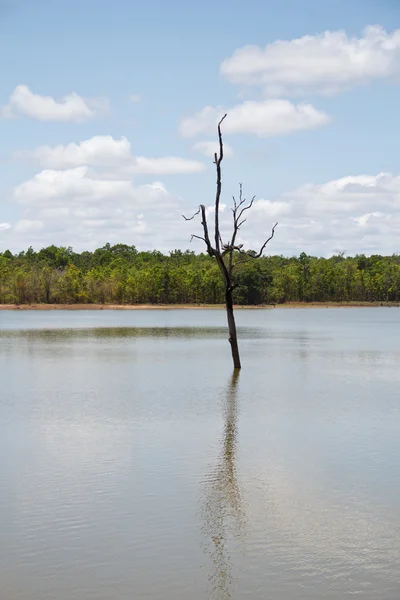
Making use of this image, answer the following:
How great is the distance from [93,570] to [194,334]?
50.8 m

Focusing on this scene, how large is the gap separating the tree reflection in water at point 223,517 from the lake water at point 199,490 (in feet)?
0.10

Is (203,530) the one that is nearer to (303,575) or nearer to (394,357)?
(303,575)

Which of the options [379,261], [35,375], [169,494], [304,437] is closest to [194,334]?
[35,375]

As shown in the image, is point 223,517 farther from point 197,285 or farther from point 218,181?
point 197,285

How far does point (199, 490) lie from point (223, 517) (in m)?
1.52

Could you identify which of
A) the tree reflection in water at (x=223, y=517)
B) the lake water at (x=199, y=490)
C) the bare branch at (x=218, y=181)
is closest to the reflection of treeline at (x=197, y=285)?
the bare branch at (x=218, y=181)

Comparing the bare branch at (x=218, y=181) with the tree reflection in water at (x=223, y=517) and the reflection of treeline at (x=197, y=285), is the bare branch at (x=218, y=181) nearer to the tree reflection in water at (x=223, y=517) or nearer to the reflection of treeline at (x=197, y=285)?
the tree reflection in water at (x=223, y=517)

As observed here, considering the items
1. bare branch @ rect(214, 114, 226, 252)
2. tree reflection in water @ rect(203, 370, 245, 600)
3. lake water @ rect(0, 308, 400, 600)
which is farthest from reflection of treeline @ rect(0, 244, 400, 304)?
tree reflection in water @ rect(203, 370, 245, 600)

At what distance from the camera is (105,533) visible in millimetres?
10312

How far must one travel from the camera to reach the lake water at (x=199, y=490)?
349 inches

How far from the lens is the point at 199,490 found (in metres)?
12.5

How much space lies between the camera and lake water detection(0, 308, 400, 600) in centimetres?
887

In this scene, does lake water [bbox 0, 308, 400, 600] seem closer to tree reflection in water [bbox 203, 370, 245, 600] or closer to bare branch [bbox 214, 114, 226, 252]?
tree reflection in water [bbox 203, 370, 245, 600]

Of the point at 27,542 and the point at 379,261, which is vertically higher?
the point at 379,261
